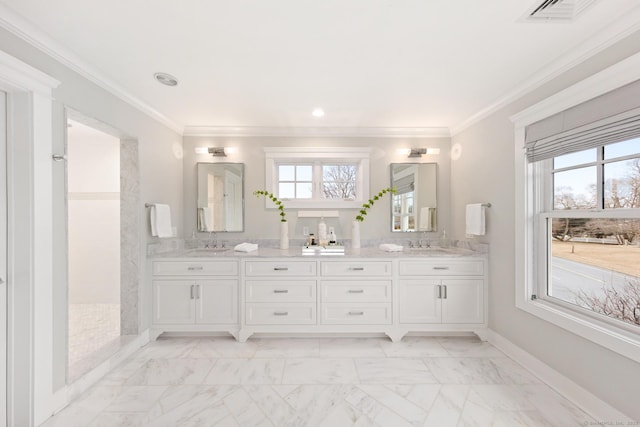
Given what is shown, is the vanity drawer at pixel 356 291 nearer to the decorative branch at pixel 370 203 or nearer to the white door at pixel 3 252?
the decorative branch at pixel 370 203

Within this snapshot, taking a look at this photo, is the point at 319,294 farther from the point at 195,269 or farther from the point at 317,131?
the point at 317,131

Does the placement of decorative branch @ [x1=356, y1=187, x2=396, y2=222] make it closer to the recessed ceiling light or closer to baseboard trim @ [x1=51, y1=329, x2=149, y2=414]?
the recessed ceiling light

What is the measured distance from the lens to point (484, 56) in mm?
2006

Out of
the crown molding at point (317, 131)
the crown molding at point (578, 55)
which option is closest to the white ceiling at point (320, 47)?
the crown molding at point (578, 55)

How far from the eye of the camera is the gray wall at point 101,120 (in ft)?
6.17

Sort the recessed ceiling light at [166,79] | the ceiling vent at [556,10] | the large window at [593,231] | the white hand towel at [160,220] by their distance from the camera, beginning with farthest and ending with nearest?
the white hand towel at [160,220] < the recessed ceiling light at [166,79] < the large window at [593,231] < the ceiling vent at [556,10]

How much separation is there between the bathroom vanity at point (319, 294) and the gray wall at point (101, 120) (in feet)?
1.29

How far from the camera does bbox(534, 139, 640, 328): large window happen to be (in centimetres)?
173

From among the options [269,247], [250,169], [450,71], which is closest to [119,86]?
[250,169]

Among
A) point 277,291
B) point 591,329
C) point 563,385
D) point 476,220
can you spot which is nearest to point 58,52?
point 277,291

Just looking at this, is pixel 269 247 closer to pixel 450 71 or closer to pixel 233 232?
pixel 233 232

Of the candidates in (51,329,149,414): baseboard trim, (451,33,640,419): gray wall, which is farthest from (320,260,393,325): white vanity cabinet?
(51,329,149,414): baseboard trim

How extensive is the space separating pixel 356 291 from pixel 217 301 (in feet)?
4.50

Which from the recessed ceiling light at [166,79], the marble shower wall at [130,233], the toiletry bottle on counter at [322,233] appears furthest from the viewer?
the toiletry bottle on counter at [322,233]
